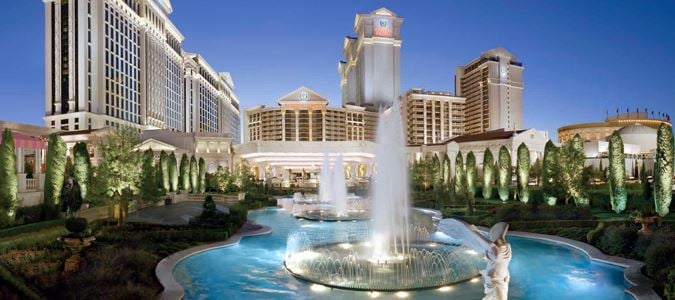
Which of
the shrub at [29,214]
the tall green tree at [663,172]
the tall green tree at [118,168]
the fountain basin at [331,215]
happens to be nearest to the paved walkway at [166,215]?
the tall green tree at [118,168]

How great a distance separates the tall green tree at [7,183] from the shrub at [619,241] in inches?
889

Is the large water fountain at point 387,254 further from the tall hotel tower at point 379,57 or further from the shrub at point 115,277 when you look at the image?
the tall hotel tower at point 379,57

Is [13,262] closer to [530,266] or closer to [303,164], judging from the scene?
[530,266]

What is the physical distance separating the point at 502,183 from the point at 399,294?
81.1ft

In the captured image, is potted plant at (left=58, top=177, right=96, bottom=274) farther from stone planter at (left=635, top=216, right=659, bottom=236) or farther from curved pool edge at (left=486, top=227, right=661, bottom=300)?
stone planter at (left=635, top=216, right=659, bottom=236)

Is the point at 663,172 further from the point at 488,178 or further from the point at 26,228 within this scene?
the point at 26,228

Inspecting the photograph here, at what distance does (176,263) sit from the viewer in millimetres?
12992

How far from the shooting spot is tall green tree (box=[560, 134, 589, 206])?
2378 cm

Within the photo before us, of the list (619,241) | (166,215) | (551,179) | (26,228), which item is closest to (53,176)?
(26,228)

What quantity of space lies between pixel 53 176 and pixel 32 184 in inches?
149

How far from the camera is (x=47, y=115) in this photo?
227ft

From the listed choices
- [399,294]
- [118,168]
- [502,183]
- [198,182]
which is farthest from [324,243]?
[198,182]

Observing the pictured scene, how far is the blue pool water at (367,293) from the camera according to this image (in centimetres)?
986

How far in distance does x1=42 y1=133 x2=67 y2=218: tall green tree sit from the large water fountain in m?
11.7
